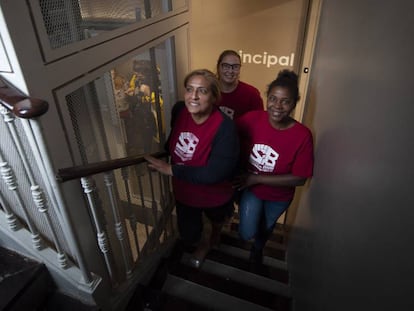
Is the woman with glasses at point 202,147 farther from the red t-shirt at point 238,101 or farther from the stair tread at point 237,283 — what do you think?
the stair tread at point 237,283

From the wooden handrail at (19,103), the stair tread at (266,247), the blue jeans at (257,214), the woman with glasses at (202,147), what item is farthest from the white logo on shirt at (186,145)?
the stair tread at (266,247)

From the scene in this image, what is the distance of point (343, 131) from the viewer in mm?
1170

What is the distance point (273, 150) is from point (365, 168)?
69cm

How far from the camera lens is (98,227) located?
120 centimetres

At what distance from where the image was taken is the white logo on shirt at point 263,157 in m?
1.58

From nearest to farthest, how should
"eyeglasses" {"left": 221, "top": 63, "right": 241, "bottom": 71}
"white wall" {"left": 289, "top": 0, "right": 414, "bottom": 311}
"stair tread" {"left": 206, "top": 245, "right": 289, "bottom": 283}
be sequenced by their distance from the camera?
1. "white wall" {"left": 289, "top": 0, "right": 414, "bottom": 311}
2. "eyeglasses" {"left": 221, "top": 63, "right": 241, "bottom": 71}
3. "stair tread" {"left": 206, "top": 245, "right": 289, "bottom": 283}

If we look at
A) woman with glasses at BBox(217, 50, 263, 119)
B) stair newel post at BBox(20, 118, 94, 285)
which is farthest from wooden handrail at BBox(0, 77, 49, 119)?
woman with glasses at BBox(217, 50, 263, 119)

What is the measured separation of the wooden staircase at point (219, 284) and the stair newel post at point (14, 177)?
757 millimetres

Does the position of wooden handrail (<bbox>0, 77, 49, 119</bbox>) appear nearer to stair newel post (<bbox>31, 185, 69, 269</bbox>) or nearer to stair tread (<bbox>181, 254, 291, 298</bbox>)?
stair newel post (<bbox>31, 185, 69, 269</bbox>)

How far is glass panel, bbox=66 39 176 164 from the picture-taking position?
1.13 m

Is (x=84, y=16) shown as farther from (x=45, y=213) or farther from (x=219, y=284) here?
(x=219, y=284)

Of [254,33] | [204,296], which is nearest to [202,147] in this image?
[204,296]

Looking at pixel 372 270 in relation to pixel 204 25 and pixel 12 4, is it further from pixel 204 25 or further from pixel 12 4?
pixel 204 25

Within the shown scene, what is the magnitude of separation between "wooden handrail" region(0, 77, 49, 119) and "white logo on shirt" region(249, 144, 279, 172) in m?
→ 1.13
